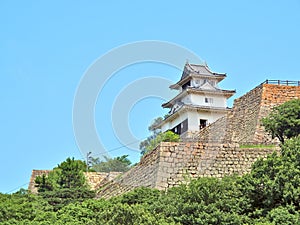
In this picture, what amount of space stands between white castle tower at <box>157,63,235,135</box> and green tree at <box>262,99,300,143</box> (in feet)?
29.4

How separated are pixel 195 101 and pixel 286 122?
10.7 meters

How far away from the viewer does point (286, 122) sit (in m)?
18.1

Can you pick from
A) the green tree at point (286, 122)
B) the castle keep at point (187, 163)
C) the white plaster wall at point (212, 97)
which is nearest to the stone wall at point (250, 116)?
the castle keep at point (187, 163)

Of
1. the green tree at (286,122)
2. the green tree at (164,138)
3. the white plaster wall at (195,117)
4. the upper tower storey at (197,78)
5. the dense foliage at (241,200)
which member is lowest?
the dense foliage at (241,200)

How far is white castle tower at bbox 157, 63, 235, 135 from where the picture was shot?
27922mm

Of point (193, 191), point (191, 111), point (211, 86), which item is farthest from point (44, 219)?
point (211, 86)

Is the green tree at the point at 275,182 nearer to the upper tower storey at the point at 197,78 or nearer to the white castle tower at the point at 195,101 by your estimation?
the white castle tower at the point at 195,101

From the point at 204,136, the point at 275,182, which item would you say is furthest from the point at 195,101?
the point at 275,182

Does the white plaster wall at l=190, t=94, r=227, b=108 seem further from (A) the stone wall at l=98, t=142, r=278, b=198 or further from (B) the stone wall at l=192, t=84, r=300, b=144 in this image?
(A) the stone wall at l=98, t=142, r=278, b=198

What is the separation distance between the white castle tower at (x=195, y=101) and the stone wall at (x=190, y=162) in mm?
8659

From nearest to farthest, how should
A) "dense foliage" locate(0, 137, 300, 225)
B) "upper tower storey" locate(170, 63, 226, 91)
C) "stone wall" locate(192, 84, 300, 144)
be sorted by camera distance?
"dense foliage" locate(0, 137, 300, 225), "stone wall" locate(192, 84, 300, 144), "upper tower storey" locate(170, 63, 226, 91)

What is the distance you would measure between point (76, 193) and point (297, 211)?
971 cm

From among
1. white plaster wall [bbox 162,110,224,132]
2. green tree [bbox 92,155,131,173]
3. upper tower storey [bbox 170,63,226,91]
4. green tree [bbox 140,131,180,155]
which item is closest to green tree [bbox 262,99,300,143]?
green tree [bbox 140,131,180,155]

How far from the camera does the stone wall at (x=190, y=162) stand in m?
17.8
